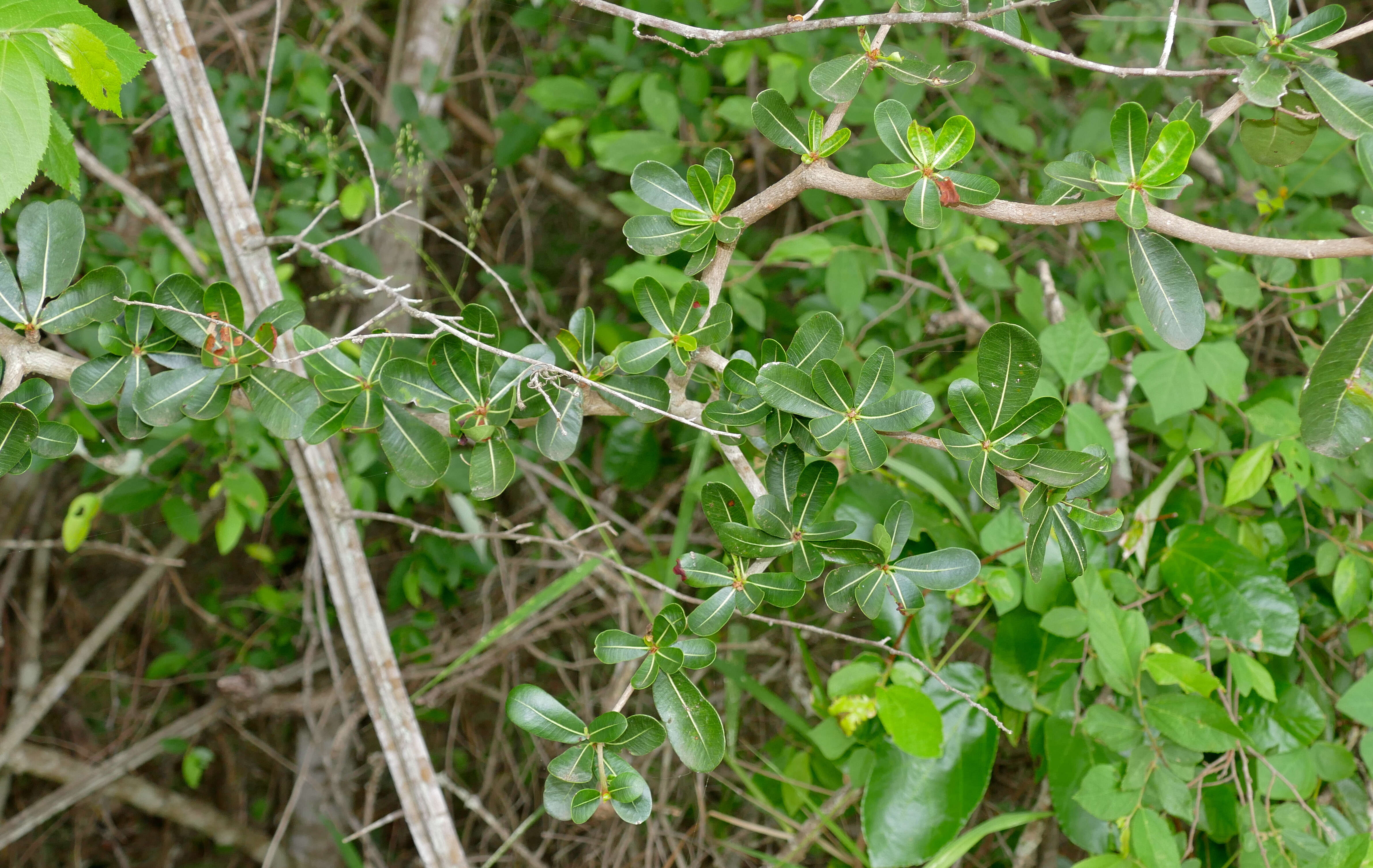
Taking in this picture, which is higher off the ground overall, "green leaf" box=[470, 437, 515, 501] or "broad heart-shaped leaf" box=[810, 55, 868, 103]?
"broad heart-shaped leaf" box=[810, 55, 868, 103]

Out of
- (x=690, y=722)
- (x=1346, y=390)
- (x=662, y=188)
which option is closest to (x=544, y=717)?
(x=690, y=722)

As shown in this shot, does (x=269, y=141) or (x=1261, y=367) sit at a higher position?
(x=269, y=141)

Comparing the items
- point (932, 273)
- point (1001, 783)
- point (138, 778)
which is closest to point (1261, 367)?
point (932, 273)

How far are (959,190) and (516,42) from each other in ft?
7.39

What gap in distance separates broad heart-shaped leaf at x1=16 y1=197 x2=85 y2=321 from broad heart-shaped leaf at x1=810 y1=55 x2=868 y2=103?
64 cm

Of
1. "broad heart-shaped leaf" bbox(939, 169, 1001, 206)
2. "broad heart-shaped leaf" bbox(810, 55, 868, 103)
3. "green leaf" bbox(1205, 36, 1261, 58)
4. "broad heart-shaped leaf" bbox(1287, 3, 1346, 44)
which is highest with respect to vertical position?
"broad heart-shaped leaf" bbox(1287, 3, 1346, 44)

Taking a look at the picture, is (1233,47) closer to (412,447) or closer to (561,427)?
(561,427)

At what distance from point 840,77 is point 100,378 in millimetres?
693

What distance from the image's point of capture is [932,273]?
5.47 ft

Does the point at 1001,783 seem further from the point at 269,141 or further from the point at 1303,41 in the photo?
the point at 269,141

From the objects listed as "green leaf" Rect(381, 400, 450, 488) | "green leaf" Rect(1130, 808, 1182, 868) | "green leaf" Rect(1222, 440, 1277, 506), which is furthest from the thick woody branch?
"green leaf" Rect(1130, 808, 1182, 868)

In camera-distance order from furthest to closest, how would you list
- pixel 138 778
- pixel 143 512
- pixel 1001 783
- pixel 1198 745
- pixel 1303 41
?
pixel 143 512
pixel 138 778
pixel 1001 783
pixel 1198 745
pixel 1303 41

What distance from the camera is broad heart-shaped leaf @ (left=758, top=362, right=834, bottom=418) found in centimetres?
66

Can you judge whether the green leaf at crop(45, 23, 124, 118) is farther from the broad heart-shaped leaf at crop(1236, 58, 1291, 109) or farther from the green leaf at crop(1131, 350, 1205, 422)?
the green leaf at crop(1131, 350, 1205, 422)
